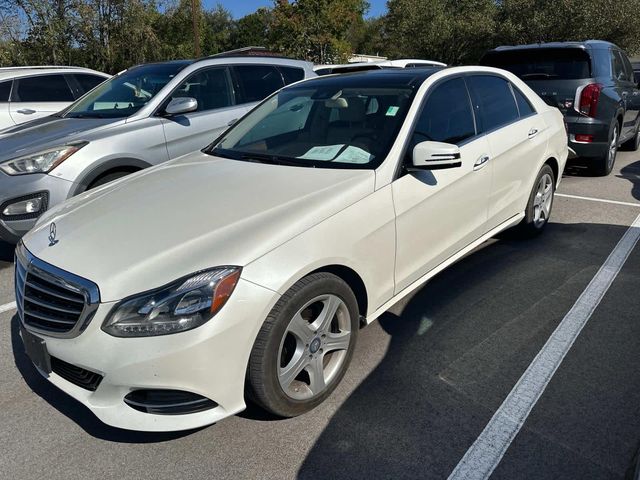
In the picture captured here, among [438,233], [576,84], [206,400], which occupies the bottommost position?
[206,400]

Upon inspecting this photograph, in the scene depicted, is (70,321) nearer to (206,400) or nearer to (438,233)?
(206,400)

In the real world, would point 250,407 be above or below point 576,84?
below

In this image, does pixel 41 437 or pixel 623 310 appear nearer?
pixel 41 437

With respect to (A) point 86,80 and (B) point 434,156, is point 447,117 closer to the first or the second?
(B) point 434,156

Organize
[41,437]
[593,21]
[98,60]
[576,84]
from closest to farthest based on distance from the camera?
[41,437]
[576,84]
[593,21]
[98,60]

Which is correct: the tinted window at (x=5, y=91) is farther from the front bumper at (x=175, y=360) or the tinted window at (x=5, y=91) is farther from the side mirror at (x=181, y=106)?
the front bumper at (x=175, y=360)

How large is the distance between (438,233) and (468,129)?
0.93 meters

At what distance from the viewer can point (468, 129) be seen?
3652 millimetres

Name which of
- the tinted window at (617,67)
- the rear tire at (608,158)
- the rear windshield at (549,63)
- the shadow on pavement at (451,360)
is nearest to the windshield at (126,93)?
the shadow on pavement at (451,360)

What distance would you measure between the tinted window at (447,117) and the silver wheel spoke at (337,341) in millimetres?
1186

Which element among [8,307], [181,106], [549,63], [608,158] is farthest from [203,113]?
[608,158]

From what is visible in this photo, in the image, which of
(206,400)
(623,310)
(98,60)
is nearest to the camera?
(206,400)

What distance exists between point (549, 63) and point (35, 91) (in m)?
7.52

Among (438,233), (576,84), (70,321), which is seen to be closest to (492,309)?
(438,233)
